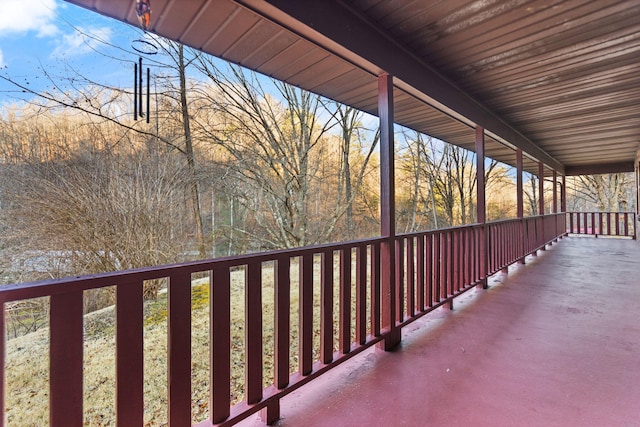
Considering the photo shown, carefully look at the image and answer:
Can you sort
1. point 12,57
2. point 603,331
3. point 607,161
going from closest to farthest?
point 603,331 < point 12,57 < point 607,161

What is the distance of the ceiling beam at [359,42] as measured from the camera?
170 centimetres

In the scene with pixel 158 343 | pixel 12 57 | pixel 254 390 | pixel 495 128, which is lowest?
pixel 158 343

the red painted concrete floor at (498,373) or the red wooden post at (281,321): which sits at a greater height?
the red wooden post at (281,321)

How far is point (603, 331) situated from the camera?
2654 millimetres

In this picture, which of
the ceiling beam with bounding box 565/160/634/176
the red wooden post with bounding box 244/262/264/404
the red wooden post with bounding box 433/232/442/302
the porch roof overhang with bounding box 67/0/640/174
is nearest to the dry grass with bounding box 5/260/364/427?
the red wooden post with bounding box 244/262/264/404

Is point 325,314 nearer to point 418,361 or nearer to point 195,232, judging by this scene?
point 418,361

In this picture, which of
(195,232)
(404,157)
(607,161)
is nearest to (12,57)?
(195,232)

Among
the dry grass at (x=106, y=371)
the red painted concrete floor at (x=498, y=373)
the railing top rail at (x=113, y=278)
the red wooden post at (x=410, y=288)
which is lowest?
the dry grass at (x=106, y=371)

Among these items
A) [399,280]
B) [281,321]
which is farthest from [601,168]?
[281,321]

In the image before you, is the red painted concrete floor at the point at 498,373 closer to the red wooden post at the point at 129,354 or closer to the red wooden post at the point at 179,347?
the red wooden post at the point at 179,347

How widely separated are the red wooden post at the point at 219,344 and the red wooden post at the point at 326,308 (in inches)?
26.4

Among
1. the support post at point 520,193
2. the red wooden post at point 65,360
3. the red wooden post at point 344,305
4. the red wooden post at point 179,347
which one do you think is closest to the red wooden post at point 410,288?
the red wooden post at point 344,305

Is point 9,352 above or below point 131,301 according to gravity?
below

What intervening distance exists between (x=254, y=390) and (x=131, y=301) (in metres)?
0.78
